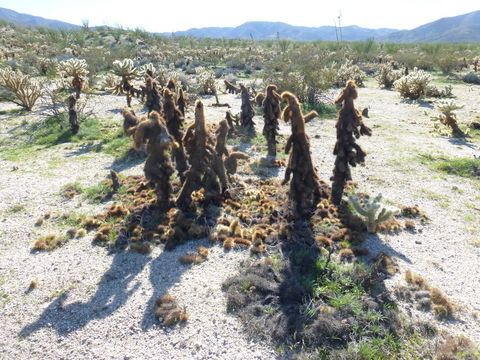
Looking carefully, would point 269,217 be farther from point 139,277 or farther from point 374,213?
point 139,277

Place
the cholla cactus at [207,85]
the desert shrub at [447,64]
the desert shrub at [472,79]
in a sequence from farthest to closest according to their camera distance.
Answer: the desert shrub at [447,64] < the desert shrub at [472,79] < the cholla cactus at [207,85]

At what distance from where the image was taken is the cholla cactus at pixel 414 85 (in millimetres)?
19359

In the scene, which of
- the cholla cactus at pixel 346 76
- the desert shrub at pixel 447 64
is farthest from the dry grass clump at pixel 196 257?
the desert shrub at pixel 447 64

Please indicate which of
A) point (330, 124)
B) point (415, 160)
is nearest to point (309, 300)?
point (415, 160)

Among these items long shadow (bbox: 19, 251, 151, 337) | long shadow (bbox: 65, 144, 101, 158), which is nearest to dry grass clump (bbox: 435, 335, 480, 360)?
long shadow (bbox: 19, 251, 151, 337)

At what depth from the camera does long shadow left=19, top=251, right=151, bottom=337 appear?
17.2 feet

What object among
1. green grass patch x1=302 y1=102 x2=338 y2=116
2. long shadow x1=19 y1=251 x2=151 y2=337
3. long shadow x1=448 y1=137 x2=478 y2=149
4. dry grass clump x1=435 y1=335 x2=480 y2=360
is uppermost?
green grass patch x1=302 y1=102 x2=338 y2=116

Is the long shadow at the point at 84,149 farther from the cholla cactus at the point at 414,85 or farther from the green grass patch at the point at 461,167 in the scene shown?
the cholla cactus at the point at 414,85

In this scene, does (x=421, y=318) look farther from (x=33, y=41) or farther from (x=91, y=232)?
(x=33, y=41)

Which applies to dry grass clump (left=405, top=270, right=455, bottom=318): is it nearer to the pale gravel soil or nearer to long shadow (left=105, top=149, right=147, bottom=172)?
the pale gravel soil

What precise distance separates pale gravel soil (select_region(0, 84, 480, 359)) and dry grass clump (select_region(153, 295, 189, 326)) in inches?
4.9

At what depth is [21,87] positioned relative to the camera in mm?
16359

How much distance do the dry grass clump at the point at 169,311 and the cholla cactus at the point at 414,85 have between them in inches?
773

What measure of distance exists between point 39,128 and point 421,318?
51.0ft
